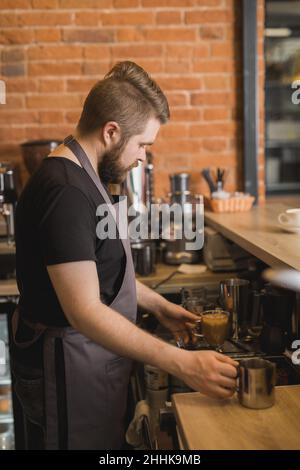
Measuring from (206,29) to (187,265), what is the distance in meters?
1.32

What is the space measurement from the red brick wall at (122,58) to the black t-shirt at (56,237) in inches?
68.8

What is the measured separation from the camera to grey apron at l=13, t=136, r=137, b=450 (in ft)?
5.61

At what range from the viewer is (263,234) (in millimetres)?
2326

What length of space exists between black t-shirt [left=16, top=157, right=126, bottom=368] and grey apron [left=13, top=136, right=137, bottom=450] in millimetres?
50

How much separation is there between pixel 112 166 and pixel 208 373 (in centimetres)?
66

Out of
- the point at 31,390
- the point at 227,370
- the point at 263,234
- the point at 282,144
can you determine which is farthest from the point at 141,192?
the point at 282,144

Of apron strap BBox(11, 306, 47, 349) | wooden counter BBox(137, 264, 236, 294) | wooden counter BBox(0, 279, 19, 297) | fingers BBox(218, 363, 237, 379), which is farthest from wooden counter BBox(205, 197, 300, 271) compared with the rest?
wooden counter BBox(0, 279, 19, 297)

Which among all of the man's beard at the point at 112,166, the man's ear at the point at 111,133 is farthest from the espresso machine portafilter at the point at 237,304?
the man's ear at the point at 111,133

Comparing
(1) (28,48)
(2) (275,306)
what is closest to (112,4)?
(1) (28,48)

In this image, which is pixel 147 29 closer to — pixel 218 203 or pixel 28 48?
pixel 28 48

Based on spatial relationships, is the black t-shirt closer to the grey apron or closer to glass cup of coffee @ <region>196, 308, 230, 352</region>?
the grey apron

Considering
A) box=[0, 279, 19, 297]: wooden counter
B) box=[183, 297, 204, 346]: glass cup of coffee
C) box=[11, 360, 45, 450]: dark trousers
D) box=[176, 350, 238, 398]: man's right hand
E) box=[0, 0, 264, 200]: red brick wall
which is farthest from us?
box=[0, 0, 264, 200]: red brick wall

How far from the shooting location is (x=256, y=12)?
10.7ft

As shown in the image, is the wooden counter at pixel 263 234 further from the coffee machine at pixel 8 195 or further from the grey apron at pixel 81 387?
the coffee machine at pixel 8 195
